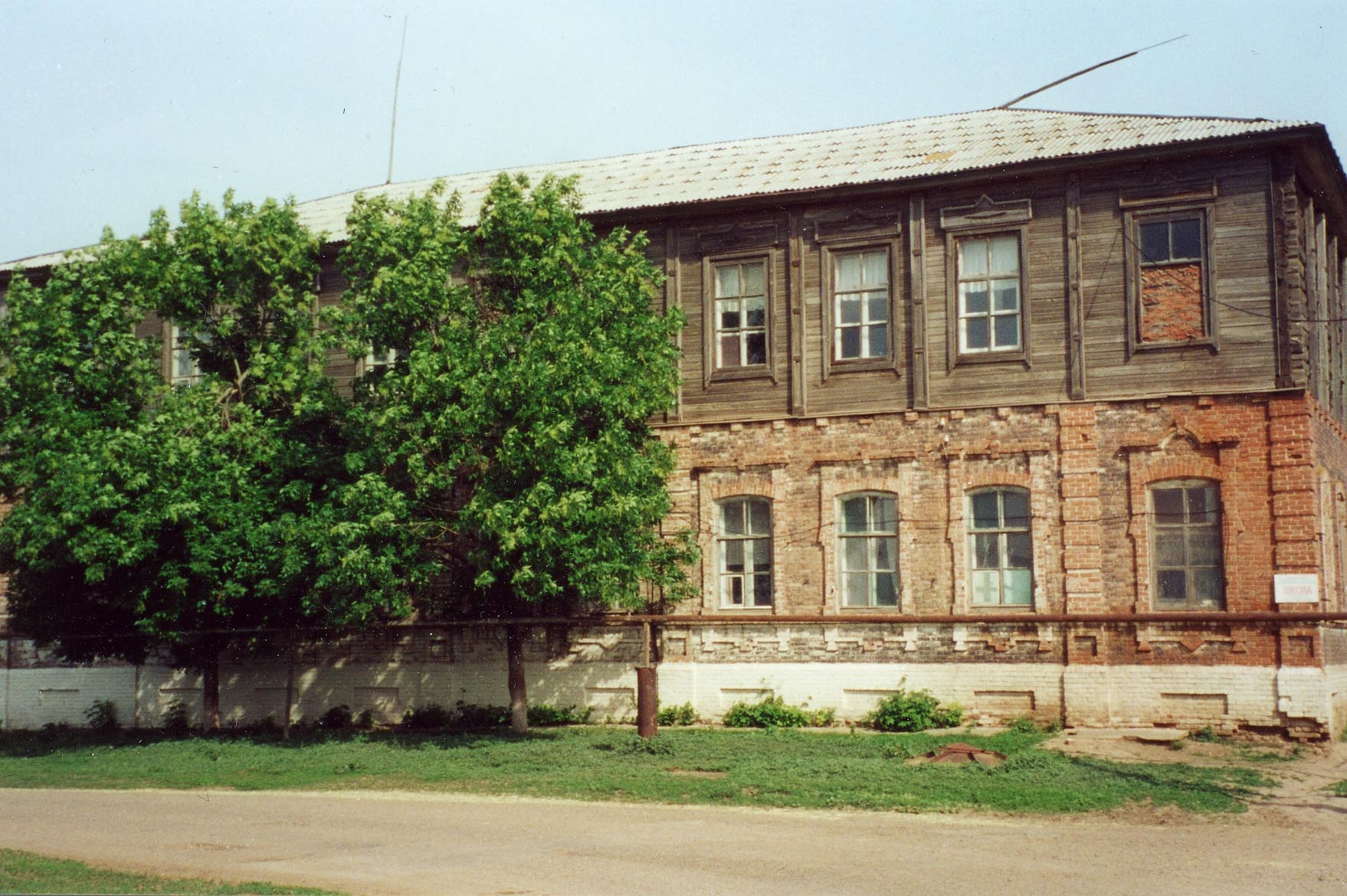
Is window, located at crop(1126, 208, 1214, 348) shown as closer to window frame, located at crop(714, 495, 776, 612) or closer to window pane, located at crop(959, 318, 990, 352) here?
window pane, located at crop(959, 318, 990, 352)

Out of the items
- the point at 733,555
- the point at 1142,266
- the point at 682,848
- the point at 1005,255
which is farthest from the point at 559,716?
the point at 1142,266

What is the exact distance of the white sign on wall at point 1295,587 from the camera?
1889 cm

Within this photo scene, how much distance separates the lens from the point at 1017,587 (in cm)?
2086

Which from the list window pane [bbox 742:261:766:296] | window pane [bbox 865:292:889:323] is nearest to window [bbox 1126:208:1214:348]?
window pane [bbox 865:292:889:323]

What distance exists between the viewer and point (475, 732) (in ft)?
71.5

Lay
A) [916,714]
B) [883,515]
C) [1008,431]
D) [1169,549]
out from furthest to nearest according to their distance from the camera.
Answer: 1. [883,515]
2. [1008,431]
3. [916,714]
4. [1169,549]

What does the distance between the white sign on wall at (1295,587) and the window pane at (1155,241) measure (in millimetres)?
4721

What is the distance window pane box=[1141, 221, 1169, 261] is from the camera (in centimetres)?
2027

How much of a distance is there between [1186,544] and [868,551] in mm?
4606

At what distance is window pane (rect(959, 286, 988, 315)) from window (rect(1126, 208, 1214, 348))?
2.11m

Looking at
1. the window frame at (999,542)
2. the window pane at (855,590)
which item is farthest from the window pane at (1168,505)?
the window pane at (855,590)

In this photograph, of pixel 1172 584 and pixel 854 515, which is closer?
pixel 1172 584

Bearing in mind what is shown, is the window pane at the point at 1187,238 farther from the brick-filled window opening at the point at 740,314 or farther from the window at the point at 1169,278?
the brick-filled window opening at the point at 740,314

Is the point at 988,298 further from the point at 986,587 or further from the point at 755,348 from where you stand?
the point at 986,587
